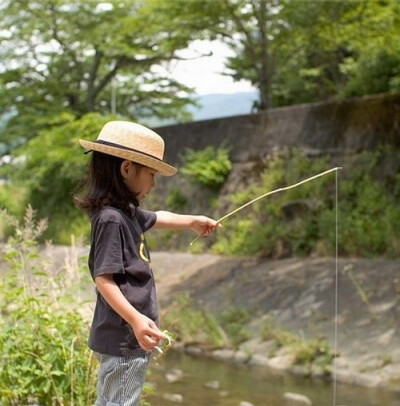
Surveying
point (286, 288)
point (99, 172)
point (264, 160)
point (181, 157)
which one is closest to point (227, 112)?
point (181, 157)

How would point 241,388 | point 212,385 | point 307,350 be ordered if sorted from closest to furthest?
point 241,388, point 212,385, point 307,350

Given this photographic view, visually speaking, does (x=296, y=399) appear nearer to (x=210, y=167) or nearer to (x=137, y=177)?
(x=137, y=177)

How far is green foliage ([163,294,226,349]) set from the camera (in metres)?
10.5

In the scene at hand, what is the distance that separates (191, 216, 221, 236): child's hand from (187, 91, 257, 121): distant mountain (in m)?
13.8

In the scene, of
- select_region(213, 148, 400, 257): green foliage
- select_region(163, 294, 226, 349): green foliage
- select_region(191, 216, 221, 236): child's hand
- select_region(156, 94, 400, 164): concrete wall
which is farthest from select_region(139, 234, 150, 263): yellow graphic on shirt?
select_region(156, 94, 400, 164): concrete wall

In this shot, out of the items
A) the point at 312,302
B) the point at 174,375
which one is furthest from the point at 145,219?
the point at 312,302

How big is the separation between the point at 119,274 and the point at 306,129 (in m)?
11.7

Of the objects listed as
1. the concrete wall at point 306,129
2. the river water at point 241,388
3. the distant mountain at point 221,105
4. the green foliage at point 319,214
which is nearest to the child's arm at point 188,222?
the river water at point 241,388

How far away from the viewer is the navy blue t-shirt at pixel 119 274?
10.8ft

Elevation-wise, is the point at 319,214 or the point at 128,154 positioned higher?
the point at 128,154

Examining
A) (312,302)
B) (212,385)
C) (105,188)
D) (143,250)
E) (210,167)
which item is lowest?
(210,167)

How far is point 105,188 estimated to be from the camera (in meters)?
3.43

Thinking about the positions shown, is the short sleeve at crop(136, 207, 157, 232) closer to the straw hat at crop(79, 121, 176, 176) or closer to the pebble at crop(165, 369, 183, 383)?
the straw hat at crop(79, 121, 176, 176)

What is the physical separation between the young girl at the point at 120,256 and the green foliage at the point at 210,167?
12.8 meters
